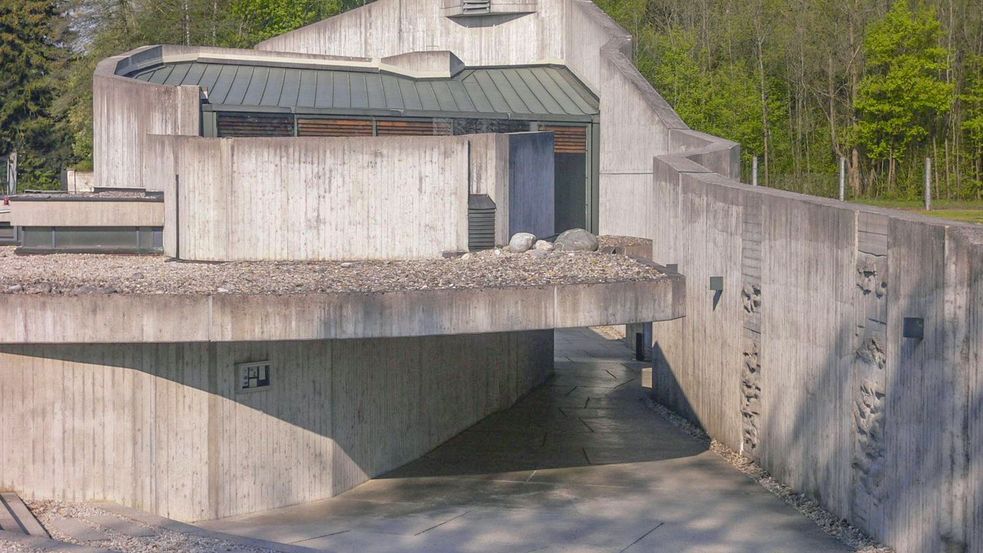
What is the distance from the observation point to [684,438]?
18.6 meters

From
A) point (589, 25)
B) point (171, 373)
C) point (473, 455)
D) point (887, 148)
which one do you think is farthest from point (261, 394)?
point (887, 148)

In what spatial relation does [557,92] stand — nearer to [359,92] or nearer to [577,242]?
[359,92]

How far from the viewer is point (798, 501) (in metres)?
14.6

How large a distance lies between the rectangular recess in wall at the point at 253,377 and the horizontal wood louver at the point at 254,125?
34.0 ft

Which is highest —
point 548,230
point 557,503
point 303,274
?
point 548,230

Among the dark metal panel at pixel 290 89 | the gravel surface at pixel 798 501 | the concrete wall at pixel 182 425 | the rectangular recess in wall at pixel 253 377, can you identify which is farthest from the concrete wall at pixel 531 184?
the dark metal panel at pixel 290 89

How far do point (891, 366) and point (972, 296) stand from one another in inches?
64.1

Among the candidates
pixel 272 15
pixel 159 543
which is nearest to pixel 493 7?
pixel 272 15

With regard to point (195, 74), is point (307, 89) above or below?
below

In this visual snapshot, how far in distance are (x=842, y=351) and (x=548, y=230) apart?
830 cm

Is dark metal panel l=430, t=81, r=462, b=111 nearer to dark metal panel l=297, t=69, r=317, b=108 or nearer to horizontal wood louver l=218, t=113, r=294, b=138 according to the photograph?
dark metal panel l=297, t=69, r=317, b=108

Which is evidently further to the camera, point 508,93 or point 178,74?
point 508,93

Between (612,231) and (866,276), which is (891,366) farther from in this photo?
(612,231)

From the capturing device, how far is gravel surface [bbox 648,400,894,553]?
12789 mm
